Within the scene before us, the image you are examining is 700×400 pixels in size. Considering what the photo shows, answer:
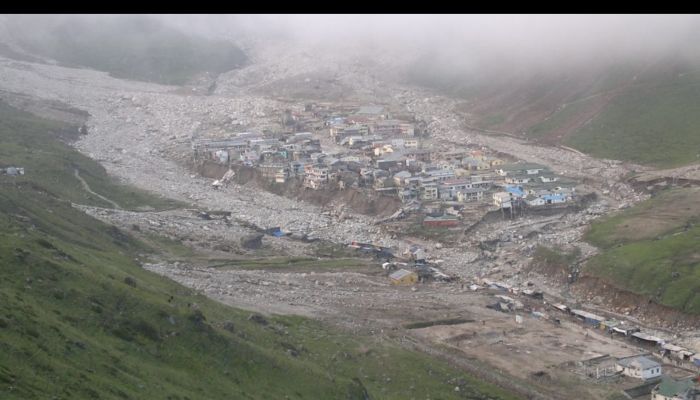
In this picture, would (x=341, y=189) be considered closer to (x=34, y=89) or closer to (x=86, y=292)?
(x=86, y=292)

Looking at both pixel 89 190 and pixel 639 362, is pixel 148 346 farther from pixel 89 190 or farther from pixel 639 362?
pixel 89 190

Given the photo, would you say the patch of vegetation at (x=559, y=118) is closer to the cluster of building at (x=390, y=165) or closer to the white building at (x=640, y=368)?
the cluster of building at (x=390, y=165)

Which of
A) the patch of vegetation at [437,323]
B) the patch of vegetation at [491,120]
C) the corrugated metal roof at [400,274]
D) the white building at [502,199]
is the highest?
the patch of vegetation at [491,120]

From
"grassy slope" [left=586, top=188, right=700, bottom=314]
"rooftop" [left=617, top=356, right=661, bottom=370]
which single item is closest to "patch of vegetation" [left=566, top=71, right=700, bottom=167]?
"grassy slope" [left=586, top=188, right=700, bottom=314]

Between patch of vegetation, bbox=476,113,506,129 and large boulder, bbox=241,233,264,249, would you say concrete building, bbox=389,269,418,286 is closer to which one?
large boulder, bbox=241,233,264,249

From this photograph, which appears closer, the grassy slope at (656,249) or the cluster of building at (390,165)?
the grassy slope at (656,249)

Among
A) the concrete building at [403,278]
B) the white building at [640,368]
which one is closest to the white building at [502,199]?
the concrete building at [403,278]
